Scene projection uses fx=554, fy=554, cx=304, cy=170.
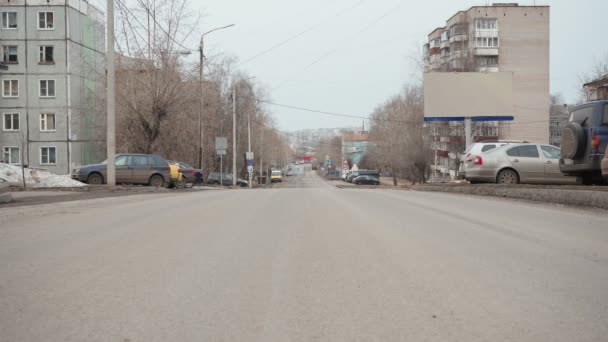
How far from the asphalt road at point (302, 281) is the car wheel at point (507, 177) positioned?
10.3 meters

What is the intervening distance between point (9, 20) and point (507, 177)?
45.3 meters

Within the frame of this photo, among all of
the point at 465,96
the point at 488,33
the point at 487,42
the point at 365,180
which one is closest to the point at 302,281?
the point at 465,96

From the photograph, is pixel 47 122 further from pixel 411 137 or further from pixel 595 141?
pixel 595 141

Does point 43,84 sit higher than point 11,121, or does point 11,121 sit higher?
point 43,84

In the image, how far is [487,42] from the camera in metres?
66.2

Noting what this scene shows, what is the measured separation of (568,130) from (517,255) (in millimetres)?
10923

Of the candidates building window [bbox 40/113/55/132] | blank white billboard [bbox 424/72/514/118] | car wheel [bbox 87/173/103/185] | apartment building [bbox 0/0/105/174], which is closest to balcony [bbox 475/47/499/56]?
blank white billboard [bbox 424/72/514/118]

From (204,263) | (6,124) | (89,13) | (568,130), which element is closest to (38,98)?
(6,124)

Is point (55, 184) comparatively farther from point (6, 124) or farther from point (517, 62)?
point (517, 62)

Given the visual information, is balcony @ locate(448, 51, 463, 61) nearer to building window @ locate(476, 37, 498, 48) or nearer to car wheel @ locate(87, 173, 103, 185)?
building window @ locate(476, 37, 498, 48)

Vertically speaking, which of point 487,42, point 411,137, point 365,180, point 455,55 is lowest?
point 365,180

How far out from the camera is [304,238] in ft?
24.4

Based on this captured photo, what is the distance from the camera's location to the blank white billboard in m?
30.4

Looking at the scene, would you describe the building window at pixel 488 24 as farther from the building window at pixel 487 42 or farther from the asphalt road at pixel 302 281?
the asphalt road at pixel 302 281
